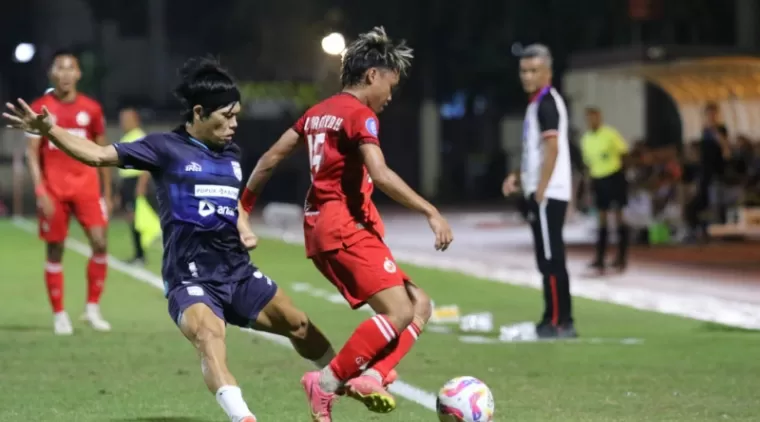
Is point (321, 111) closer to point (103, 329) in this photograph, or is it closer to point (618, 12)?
point (103, 329)

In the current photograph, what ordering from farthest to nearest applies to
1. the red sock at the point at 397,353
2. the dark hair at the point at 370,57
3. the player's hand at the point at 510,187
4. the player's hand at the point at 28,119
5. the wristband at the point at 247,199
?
1. the player's hand at the point at 510,187
2. the wristband at the point at 247,199
3. the dark hair at the point at 370,57
4. the red sock at the point at 397,353
5. the player's hand at the point at 28,119

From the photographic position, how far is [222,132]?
761cm

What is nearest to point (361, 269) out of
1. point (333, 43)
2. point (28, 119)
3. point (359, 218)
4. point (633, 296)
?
point (359, 218)

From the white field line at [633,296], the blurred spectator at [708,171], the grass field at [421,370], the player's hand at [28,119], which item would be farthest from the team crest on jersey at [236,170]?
the blurred spectator at [708,171]

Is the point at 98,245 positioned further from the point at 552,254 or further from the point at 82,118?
the point at 552,254

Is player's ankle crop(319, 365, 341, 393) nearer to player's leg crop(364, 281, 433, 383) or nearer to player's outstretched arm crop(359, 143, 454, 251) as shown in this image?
player's leg crop(364, 281, 433, 383)

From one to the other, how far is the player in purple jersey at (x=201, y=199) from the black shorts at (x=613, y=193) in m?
11.3

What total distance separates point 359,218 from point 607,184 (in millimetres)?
11337

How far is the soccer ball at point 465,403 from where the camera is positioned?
7.41 metres

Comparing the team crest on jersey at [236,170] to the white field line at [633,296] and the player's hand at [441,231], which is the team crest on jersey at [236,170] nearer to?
the player's hand at [441,231]

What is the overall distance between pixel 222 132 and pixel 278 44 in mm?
51268

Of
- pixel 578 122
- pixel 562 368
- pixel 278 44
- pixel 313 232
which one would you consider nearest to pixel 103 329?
pixel 562 368

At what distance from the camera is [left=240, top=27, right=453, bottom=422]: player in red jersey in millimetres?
7473

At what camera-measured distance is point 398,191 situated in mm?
7430
